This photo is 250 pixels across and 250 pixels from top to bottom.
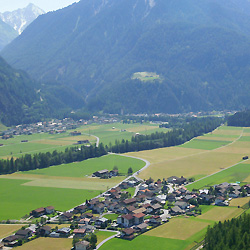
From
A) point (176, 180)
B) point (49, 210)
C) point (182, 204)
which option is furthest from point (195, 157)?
point (49, 210)

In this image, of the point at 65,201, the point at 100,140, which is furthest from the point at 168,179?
the point at 100,140

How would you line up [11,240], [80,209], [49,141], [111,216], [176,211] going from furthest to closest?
[49,141] → [80,209] → [176,211] → [111,216] → [11,240]

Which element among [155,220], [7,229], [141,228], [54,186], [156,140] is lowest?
[141,228]

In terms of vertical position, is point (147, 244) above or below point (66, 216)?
below

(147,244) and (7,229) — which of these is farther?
(7,229)

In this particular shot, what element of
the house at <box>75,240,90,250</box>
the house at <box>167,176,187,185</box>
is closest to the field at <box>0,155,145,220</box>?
the house at <box>167,176,187,185</box>

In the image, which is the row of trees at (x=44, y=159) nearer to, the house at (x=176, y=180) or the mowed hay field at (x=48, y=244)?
the house at (x=176, y=180)

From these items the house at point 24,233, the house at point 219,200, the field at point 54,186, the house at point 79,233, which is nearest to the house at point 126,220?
the house at point 79,233

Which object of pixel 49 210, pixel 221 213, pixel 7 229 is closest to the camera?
pixel 7 229

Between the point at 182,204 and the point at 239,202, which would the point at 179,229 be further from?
the point at 239,202
